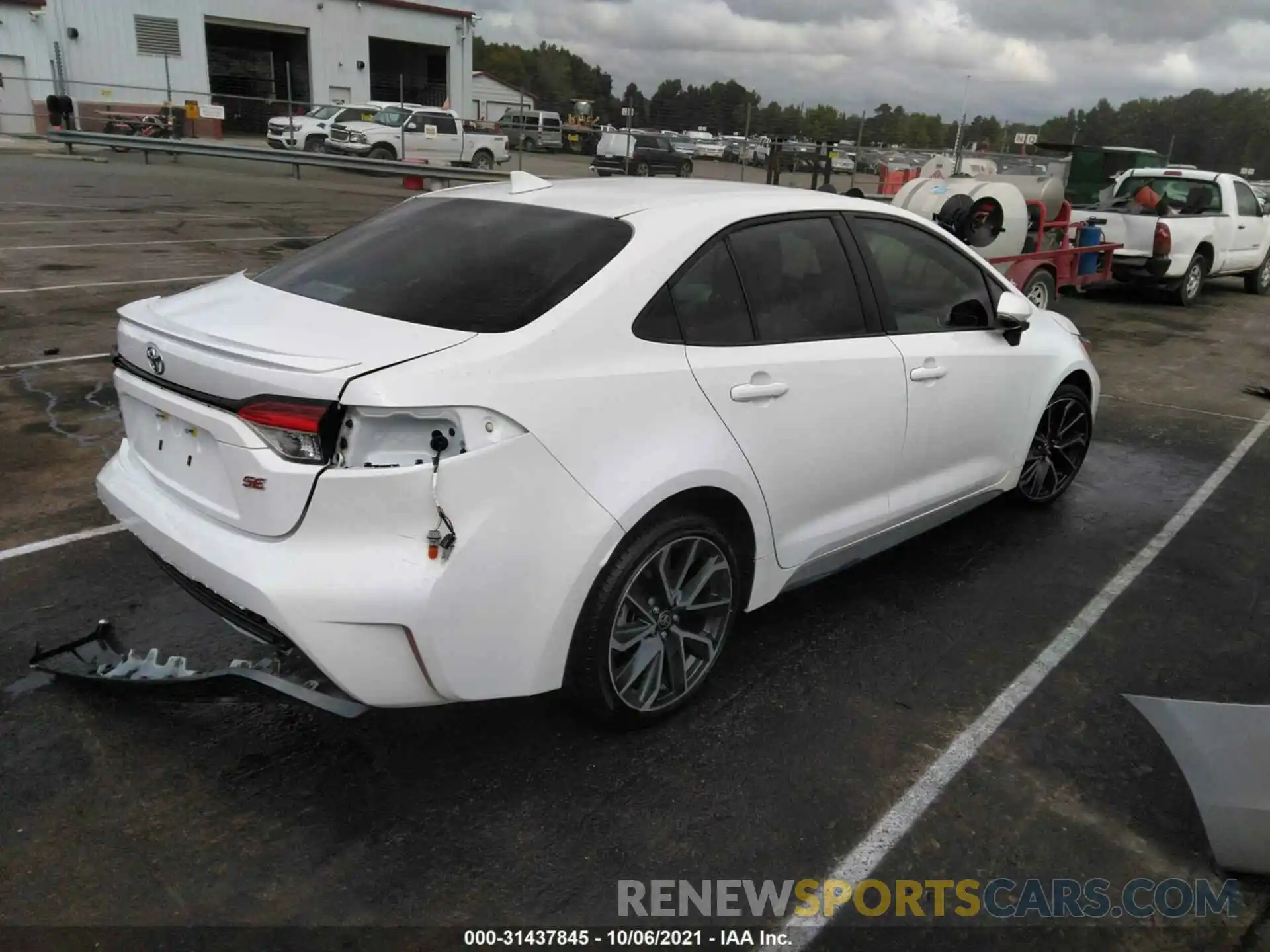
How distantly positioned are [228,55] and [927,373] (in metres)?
52.8

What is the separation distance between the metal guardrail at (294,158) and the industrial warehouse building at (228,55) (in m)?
6.90

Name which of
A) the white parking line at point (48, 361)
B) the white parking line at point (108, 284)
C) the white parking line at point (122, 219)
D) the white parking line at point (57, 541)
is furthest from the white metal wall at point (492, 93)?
the white parking line at point (57, 541)

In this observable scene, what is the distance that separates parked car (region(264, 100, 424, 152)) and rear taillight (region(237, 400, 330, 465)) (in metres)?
29.8

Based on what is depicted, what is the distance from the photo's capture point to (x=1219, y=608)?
430cm

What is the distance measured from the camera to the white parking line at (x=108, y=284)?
30.8ft

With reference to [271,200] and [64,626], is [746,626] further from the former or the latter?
[271,200]

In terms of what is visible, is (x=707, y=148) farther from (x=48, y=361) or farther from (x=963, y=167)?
(x=48, y=361)

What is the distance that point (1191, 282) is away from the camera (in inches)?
522

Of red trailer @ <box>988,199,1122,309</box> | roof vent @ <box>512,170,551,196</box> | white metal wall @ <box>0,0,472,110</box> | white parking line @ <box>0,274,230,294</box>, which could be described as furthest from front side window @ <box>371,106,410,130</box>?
roof vent @ <box>512,170,551,196</box>

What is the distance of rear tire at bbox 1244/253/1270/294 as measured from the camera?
14.9 metres

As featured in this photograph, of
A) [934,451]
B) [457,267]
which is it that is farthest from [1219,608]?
[457,267]

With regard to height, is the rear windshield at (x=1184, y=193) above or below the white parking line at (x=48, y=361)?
above

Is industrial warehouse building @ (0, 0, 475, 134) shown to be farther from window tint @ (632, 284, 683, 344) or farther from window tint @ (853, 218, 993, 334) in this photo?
window tint @ (632, 284, 683, 344)

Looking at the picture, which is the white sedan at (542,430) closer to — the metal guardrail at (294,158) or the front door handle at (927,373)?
the front door handle at (927,373)
